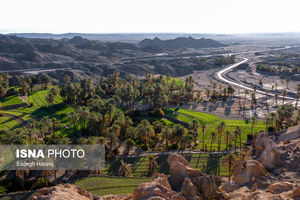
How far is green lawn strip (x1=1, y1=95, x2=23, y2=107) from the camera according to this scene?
105 metres

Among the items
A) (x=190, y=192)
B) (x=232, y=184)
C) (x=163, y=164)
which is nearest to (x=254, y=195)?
(x=190, y=192)

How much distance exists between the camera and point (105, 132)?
3000 inches

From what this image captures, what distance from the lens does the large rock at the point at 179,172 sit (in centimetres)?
3983

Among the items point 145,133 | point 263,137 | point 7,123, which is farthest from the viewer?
point 7,123

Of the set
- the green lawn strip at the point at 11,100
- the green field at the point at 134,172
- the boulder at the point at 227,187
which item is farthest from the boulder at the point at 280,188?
the green lawn strip at the point at 11,100

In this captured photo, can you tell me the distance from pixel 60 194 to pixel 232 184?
27919 millimetres

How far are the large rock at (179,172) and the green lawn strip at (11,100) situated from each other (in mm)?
88591

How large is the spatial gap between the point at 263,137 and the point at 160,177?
3120cm

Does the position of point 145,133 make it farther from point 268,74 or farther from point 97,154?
point 268,74

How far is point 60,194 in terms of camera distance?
3109 cm

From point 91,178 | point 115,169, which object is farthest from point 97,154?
point 91,178

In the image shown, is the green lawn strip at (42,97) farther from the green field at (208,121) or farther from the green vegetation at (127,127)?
the green field at (208,121)

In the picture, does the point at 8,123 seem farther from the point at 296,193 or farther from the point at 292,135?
the point at 292,135

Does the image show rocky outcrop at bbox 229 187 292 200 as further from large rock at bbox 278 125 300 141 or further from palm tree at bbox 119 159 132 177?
palm tree at bbox 119 159 132 177
